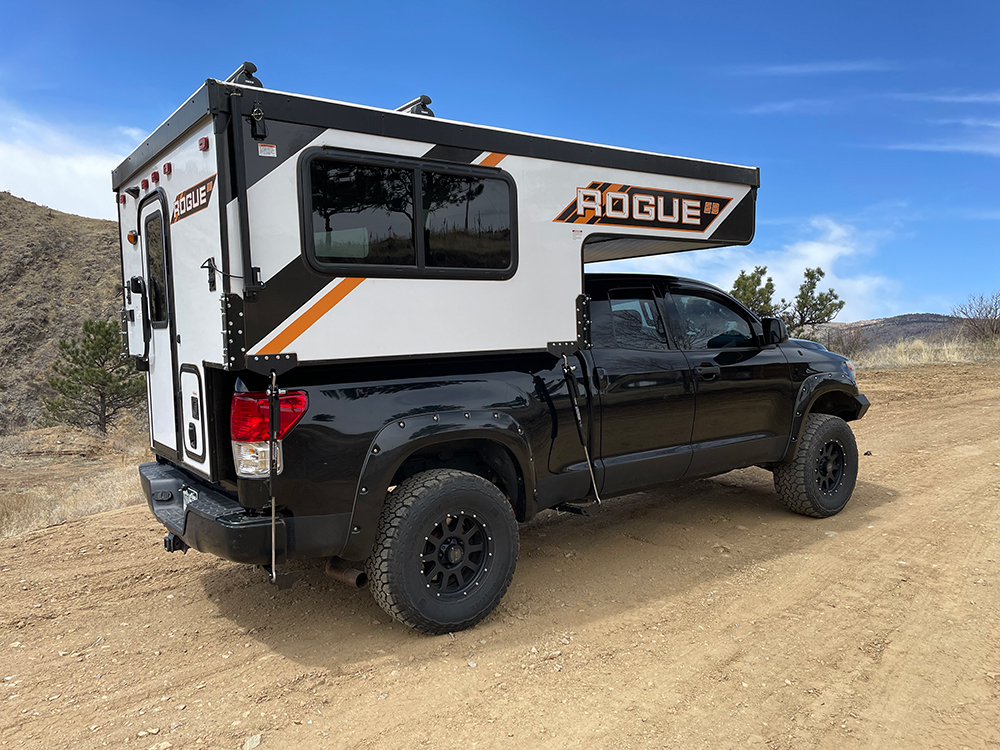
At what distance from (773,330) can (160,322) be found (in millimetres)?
4259

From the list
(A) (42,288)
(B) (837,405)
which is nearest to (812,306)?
(B) (837,405)

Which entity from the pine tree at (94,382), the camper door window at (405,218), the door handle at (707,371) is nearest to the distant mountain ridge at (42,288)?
Result: the pine tree at (94,382)

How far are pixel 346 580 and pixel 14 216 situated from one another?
46.6m

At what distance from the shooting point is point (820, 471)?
19.5 ft

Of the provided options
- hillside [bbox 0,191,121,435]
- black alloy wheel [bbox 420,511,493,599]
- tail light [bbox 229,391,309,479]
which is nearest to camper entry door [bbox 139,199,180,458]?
tail light [bbox 229,391,309,479]

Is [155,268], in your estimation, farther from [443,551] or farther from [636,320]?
[636,320]

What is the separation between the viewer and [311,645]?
380 cm

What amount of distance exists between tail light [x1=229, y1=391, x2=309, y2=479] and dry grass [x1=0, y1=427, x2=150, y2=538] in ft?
13.4

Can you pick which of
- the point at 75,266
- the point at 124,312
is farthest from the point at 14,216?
the point at 124,312

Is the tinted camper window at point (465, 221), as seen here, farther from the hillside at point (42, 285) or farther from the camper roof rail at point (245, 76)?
the hillside at point (42, 285)

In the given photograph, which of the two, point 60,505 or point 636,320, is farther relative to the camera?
point 60,505

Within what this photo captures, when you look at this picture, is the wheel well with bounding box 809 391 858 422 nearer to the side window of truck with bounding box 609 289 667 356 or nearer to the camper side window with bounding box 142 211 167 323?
the side window of truck with bounding box 609 289 667 356

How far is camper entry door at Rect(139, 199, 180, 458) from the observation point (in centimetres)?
416

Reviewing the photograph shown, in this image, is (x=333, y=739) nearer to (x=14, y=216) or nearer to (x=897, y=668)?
(x=897, y=668)
